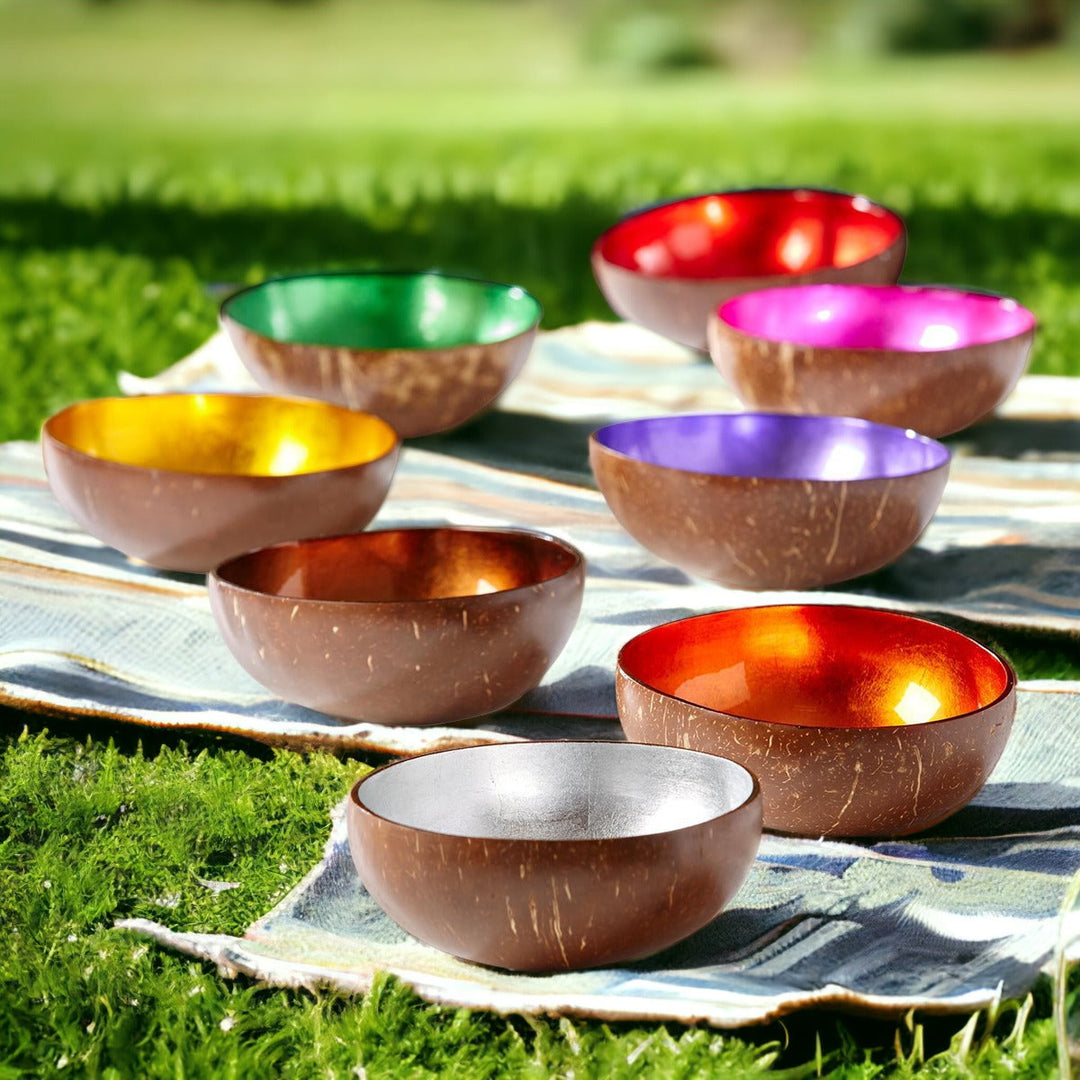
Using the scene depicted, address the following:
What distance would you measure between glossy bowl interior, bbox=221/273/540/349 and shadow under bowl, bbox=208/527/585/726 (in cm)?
134

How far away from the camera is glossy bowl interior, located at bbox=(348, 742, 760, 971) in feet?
4.96

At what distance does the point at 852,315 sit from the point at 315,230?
229 cm

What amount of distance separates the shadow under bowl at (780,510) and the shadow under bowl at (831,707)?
1.24 feet

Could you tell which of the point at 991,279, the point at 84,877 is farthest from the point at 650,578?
the point at 991,279

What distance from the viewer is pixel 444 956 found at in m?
1.65

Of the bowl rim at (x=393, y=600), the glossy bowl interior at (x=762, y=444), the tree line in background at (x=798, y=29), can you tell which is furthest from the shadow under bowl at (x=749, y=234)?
the tree line in background at (x=798, y=29)

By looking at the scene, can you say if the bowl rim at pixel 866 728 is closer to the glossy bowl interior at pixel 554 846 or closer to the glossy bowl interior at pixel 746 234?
the glossy bowl interior at pixel 554 846

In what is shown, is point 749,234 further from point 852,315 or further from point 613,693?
point 613,693

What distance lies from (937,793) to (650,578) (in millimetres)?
887

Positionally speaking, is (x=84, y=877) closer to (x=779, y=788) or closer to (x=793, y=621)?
(x=779, y=788)

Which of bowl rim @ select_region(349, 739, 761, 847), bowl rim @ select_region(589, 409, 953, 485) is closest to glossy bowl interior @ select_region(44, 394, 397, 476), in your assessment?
bowl rim @ select_region(589, 409, 953, 485)

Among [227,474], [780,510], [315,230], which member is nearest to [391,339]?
[227,474]

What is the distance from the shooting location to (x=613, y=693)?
7.39 feet

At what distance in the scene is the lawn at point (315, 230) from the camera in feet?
5.21
